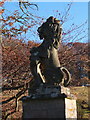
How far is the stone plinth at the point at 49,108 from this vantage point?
5887 millimetres

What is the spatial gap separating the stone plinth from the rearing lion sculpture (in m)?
0.63

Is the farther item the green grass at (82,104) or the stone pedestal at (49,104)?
the green grass at (82,104)

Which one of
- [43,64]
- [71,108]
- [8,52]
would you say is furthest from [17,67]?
[71,108]

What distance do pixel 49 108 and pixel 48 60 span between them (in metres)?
1.53

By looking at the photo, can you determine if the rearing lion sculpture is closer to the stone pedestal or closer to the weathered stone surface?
the stone pedestal

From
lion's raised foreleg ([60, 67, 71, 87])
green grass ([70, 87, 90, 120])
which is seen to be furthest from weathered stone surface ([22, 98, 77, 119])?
green grass ([70, 87, 90, 120])

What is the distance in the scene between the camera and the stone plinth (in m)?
5.89

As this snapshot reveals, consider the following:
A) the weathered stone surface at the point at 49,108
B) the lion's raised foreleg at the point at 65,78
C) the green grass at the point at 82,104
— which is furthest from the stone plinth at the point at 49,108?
the green grass at the point at 82,104

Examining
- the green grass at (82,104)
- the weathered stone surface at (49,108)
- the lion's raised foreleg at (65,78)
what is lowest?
the green grass at (82,104)

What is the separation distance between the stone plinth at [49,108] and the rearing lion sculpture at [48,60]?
0.63m

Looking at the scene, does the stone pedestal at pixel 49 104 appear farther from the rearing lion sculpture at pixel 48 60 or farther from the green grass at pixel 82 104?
the green grass at pixel 82 104

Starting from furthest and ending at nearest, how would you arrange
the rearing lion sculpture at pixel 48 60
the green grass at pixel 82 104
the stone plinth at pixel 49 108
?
the green grass at pixel 82 104, the rearing lion sculpture at pixel 48 60, the stone plinth at pixel 49 108

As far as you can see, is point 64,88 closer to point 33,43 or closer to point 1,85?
point 1,85

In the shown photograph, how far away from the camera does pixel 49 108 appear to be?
6012 mm
